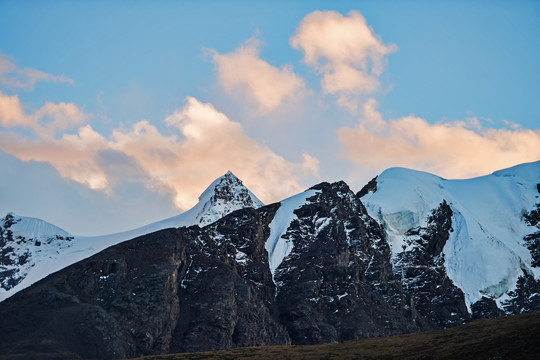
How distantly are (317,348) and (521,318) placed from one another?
5241 centimetres

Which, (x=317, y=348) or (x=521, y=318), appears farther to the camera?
(x=317, y=348)

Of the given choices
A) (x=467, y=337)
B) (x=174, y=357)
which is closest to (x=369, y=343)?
(x=467, y=337)

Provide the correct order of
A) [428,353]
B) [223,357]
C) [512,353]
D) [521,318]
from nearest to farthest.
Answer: [512,353], [428,353], [521,318], [223,357]

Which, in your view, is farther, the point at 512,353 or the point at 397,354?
the point at 397,354

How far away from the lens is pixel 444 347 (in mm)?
152375

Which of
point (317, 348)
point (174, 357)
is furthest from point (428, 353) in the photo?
point (174, 357)

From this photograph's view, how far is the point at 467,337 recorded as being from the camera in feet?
520

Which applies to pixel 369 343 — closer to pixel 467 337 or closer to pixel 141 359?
pixel 467 337

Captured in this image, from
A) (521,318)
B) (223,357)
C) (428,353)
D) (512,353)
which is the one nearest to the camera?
(512,353)

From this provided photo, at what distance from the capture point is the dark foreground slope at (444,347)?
135 metres

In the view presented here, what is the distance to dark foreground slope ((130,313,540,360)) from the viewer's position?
13538cm

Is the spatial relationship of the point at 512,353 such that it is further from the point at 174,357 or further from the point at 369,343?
the point at 174,357

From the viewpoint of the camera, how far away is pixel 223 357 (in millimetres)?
179375

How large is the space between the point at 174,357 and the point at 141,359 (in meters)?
8.51
